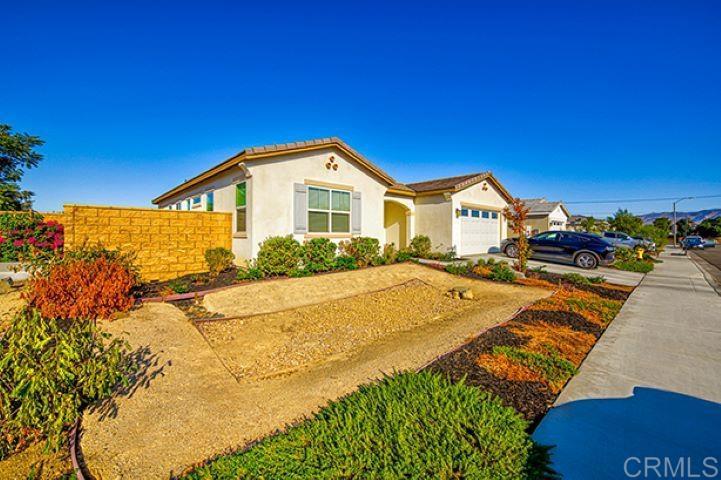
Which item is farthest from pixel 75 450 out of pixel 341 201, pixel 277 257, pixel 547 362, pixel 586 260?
pixel 586 260

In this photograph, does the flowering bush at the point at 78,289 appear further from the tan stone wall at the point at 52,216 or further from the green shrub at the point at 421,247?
the green shrub at the point at 421,247

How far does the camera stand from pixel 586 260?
43.4 feet

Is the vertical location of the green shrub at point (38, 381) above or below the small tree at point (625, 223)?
below

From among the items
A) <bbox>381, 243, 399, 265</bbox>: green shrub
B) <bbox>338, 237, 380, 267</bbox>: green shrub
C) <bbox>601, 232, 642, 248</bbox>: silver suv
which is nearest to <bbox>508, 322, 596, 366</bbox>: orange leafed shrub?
<bbox>338, 237, 380, 267</bbox>: green shrub

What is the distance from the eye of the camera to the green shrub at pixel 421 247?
1429cm

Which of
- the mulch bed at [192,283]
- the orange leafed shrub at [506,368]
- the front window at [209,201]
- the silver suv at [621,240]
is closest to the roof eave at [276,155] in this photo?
the front window at [209,201]

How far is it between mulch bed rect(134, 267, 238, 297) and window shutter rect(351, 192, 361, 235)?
461 centimetres

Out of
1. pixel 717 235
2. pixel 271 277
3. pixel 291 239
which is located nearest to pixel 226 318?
pixel 271 277

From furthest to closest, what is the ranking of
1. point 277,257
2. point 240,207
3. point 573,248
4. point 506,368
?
point 573,248, point 240,207, point 277,257, point 506,368

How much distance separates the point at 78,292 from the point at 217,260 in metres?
3.92

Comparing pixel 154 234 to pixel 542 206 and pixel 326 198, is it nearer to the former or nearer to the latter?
pixel 326 198

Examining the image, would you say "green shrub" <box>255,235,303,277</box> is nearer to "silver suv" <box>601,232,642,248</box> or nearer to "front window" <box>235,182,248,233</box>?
"front window" <box>235,182,248,233</box>

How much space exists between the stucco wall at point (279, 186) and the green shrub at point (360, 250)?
0.39m

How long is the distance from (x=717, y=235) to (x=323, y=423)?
7495 centimetres
